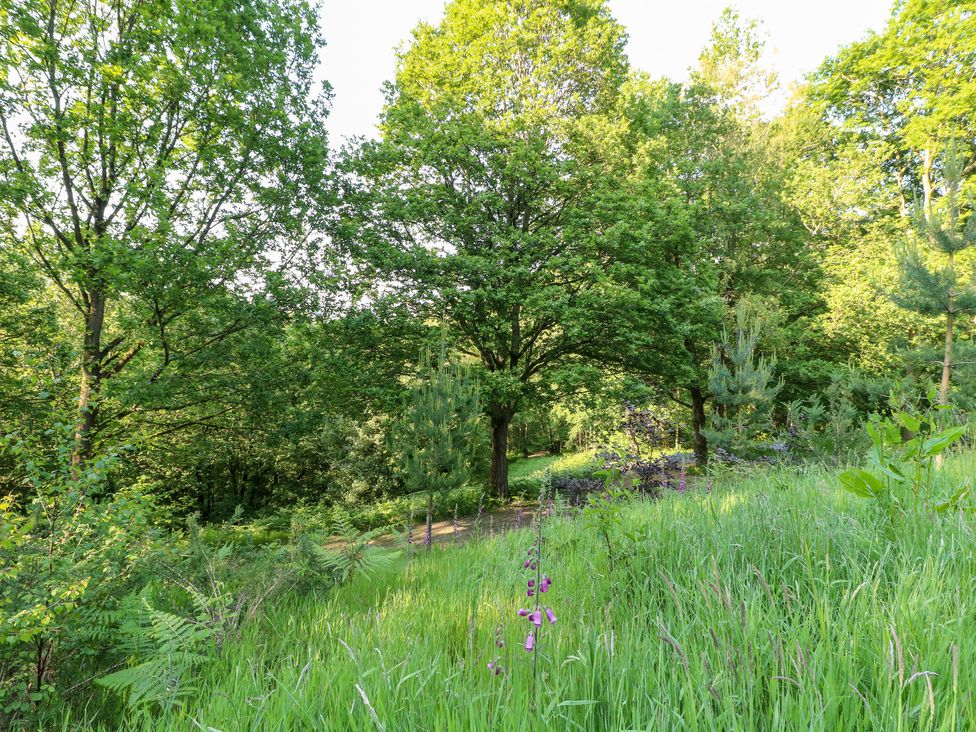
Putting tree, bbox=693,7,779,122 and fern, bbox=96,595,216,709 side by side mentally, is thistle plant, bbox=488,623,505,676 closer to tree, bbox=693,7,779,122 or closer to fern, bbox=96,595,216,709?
fern, bbox=96,595,216,709

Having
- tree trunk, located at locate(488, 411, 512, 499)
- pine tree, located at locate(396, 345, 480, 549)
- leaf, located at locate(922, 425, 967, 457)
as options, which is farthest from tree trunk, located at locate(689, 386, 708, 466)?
leaf, located at locate(922, 425, 967, 457)

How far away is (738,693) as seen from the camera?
127 centimetres

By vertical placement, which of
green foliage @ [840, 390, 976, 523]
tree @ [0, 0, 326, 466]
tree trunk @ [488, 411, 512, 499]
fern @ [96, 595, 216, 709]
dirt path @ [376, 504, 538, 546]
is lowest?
dirt path @ [376, 504, 538, 546]

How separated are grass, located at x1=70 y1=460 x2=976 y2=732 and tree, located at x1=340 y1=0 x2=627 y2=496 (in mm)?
8601

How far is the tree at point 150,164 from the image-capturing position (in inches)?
294

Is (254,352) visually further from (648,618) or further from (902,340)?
(902,340)

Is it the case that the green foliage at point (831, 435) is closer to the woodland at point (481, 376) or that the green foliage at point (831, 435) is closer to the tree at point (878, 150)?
the woodland at point (481, 376)

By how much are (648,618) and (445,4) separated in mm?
17444

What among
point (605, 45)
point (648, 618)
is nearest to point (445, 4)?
point (605, 45)

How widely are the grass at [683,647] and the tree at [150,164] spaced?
7.25 metres

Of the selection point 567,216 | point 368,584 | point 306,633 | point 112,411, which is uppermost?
point 567,216

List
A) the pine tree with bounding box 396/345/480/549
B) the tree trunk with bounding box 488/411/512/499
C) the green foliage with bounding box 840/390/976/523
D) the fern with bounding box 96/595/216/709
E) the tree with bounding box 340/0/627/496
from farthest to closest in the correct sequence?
1. the tree trunk with bounding box 488/411/512/499
2. the tree with bounding box 340/0/627/496
3. the pine tree with bounding box 396/345/480/549
4. the green foliage with bounding box 840/390/976/523
5. the fern with bounding box 96/595/216/709

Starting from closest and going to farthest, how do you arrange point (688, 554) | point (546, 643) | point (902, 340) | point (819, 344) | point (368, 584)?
point (546, 643)
point (688, 554)
point (368, 584)
point (902, 340)
point (819, 344)

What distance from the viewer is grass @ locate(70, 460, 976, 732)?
1208mm
